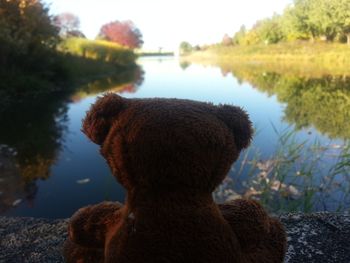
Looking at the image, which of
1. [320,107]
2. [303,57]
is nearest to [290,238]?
[320,107]

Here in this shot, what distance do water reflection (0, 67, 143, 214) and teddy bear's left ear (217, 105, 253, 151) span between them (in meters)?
2.76

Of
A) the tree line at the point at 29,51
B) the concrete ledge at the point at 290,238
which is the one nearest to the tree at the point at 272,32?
the tree line at the point at 29,51

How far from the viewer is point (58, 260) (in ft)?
4.87

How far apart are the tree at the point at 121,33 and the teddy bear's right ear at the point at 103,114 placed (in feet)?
116

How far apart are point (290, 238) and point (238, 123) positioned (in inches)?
39.5

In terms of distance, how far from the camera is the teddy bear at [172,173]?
712mm

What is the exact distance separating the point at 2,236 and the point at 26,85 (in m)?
8.99

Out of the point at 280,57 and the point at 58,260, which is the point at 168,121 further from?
the point at 280,57

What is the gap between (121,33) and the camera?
35.4m

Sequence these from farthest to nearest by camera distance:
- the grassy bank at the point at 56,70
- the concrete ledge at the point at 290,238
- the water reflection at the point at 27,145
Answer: the grassy bank at the point at 56,70 → the water reflection at the point at 27,145 → the concrete ledge at the point at 290,238

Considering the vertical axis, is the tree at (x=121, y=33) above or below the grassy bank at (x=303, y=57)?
above

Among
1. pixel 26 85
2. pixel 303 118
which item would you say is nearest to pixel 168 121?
pixel 303 118

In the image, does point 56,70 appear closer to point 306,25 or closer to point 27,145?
point 27,145

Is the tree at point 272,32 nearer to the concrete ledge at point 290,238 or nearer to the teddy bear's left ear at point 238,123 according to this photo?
the concrete ledge at point 290,238
